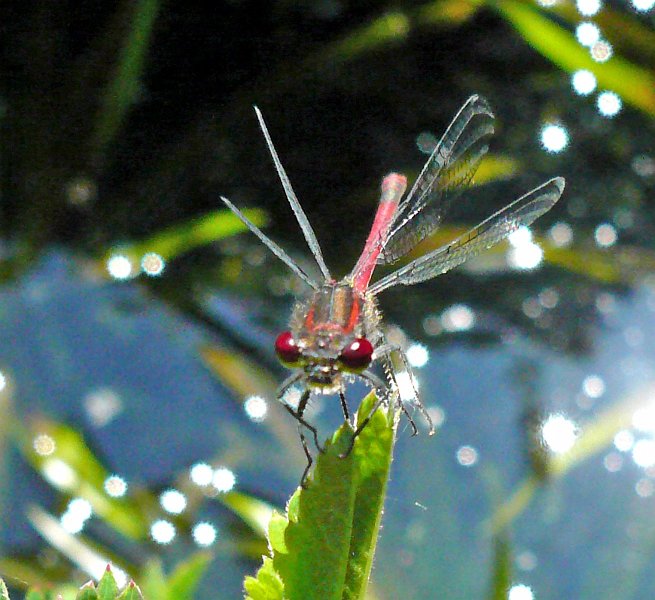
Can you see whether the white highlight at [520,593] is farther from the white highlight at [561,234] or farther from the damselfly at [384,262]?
the white highlight at [561,234]

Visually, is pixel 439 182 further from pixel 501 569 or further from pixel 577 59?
pixel 501 569

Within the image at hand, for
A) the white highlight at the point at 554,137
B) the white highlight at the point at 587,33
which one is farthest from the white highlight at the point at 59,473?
the white highlight at the point at 587,33

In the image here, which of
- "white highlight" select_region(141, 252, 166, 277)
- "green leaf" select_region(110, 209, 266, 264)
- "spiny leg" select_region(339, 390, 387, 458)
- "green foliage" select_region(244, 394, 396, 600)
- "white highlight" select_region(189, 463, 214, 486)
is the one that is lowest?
"white highlight" select_region(189, 463, 214, 486)

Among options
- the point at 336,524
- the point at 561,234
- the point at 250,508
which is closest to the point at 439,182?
the point at 561,234

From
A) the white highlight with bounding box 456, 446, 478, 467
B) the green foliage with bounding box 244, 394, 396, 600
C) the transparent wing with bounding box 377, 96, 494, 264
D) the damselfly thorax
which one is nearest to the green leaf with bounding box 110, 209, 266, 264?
the transparent wing with bounding box 377, 96, 494, 264

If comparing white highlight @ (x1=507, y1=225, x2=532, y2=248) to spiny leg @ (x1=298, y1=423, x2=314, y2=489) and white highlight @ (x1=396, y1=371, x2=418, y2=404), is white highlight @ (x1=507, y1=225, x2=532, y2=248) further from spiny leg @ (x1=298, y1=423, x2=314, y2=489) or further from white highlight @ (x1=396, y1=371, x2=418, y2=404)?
spiny leg @ (x1=298, y1=423, x2=314, y2=489)

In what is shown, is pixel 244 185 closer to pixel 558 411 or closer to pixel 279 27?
pixel 279 27
